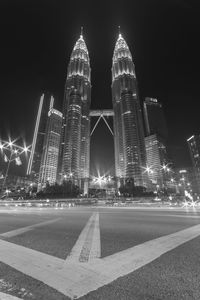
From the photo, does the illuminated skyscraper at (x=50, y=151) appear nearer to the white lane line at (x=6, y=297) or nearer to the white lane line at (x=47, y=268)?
the white lane line at (x=47, y=268)

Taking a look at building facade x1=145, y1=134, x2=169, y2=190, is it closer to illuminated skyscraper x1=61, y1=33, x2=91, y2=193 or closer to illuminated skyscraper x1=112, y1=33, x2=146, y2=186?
illuminated skyscraper x1=112, y1=33, x2=146, y2=186

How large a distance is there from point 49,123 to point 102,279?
652 ft

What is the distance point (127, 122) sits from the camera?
153875 millimetres

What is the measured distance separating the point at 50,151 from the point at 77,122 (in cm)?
4490

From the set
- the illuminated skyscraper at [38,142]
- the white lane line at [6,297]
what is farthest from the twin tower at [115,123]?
the white lane line at [6,297]

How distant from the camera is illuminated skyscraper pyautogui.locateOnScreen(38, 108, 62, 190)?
540 ft

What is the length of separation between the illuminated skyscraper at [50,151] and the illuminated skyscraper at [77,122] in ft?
92.5

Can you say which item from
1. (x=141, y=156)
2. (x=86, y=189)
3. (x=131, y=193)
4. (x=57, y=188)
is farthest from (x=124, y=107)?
(x=57, y=188)

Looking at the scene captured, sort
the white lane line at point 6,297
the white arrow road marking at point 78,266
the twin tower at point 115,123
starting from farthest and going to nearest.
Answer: the twin tower at point 115,123 → the white arrow road marking at point 78,266 → the white lane line at point 6,297

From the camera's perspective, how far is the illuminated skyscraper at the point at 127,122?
144000mm

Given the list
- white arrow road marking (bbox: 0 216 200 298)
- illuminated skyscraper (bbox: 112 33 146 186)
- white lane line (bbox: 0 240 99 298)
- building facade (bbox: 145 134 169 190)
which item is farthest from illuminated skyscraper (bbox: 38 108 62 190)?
white arrow road marking (bbox: 0 216 200 298)

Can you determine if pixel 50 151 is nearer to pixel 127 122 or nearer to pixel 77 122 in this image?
pixel 77 122

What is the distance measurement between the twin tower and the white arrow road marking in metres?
126

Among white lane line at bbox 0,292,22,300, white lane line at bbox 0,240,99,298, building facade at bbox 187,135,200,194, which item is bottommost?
white lane line at bbox 0,292,22,300
